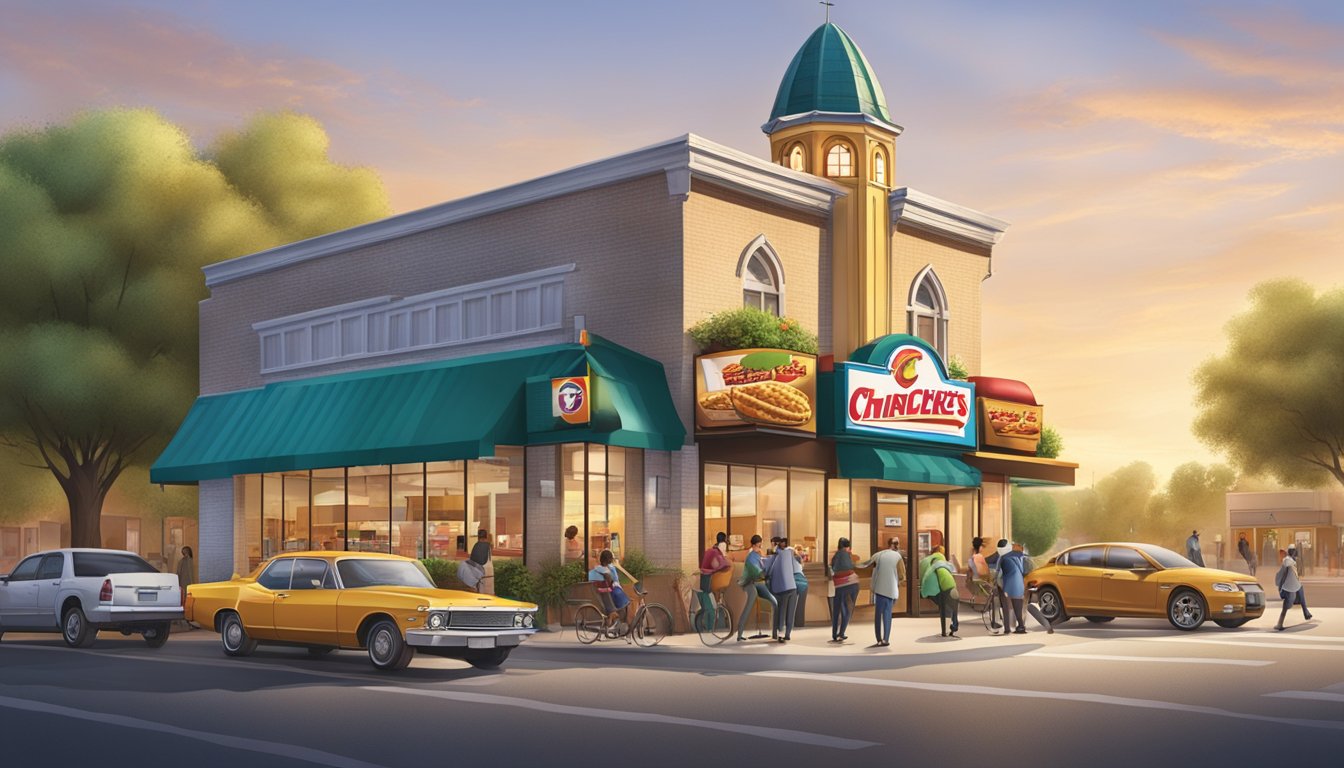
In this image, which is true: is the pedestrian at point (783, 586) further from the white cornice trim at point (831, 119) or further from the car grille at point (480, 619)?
the white cornice trim at point (831, 119)

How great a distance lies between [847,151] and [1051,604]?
35.5ft

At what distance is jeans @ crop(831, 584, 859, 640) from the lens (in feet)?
79.8

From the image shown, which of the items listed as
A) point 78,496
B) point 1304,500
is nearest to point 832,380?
point 78,496

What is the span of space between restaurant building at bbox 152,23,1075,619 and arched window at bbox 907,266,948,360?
52mm

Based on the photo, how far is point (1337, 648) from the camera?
23.0m

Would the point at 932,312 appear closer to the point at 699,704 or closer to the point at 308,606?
the point at 308,606

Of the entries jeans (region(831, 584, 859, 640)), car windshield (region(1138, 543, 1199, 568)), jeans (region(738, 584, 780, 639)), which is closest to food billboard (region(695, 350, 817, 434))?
jeans (region(738, 584, 780, 639))

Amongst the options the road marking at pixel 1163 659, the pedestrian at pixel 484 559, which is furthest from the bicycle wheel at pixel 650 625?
the road marking at pixel 1163 659

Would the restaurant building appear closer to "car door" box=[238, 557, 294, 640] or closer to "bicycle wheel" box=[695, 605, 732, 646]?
"bicycle wheel" box=[695, 605, 732, 646]

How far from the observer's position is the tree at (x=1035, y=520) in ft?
328

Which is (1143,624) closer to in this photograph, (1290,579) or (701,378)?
(1290,579)

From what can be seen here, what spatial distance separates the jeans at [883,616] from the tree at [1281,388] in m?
46.1

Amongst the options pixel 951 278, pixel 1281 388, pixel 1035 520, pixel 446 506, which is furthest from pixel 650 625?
pixel 1035 520

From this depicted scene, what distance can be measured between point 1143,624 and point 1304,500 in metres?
65.4
